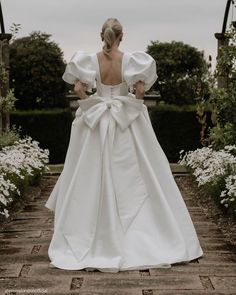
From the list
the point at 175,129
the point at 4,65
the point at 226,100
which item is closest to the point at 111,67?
the point at 226,100

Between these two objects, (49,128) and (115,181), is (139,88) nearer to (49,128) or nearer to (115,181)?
(115,181)

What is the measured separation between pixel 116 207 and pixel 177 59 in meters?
29.2

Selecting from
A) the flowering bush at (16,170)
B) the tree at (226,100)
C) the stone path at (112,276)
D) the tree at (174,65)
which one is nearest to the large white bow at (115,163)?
the stone path at (112,276)

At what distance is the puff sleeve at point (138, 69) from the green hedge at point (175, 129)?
10.1 m

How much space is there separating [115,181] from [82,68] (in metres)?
0.84

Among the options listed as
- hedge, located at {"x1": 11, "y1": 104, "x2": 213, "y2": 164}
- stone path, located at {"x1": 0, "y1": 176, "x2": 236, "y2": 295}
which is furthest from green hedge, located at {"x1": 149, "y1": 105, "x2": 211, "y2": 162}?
stone path, located at {"x1": 0, "y1": 176, "x2": 236, "y2": 295}

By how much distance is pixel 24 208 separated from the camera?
7.86m

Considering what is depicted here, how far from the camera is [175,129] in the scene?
15.3 meters

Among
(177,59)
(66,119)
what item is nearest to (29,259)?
(66,119)

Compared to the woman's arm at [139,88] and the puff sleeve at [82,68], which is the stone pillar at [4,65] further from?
the woman's arm at [139,88]

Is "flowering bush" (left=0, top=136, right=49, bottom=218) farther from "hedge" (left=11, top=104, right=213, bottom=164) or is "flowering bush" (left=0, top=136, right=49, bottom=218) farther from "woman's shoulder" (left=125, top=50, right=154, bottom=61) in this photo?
"hedge" (left=11, top=104, right=213, bottom=164)

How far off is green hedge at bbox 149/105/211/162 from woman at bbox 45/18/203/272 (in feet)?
33.0

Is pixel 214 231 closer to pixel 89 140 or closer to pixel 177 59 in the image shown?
pixel 89 140

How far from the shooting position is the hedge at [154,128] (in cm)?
1520
